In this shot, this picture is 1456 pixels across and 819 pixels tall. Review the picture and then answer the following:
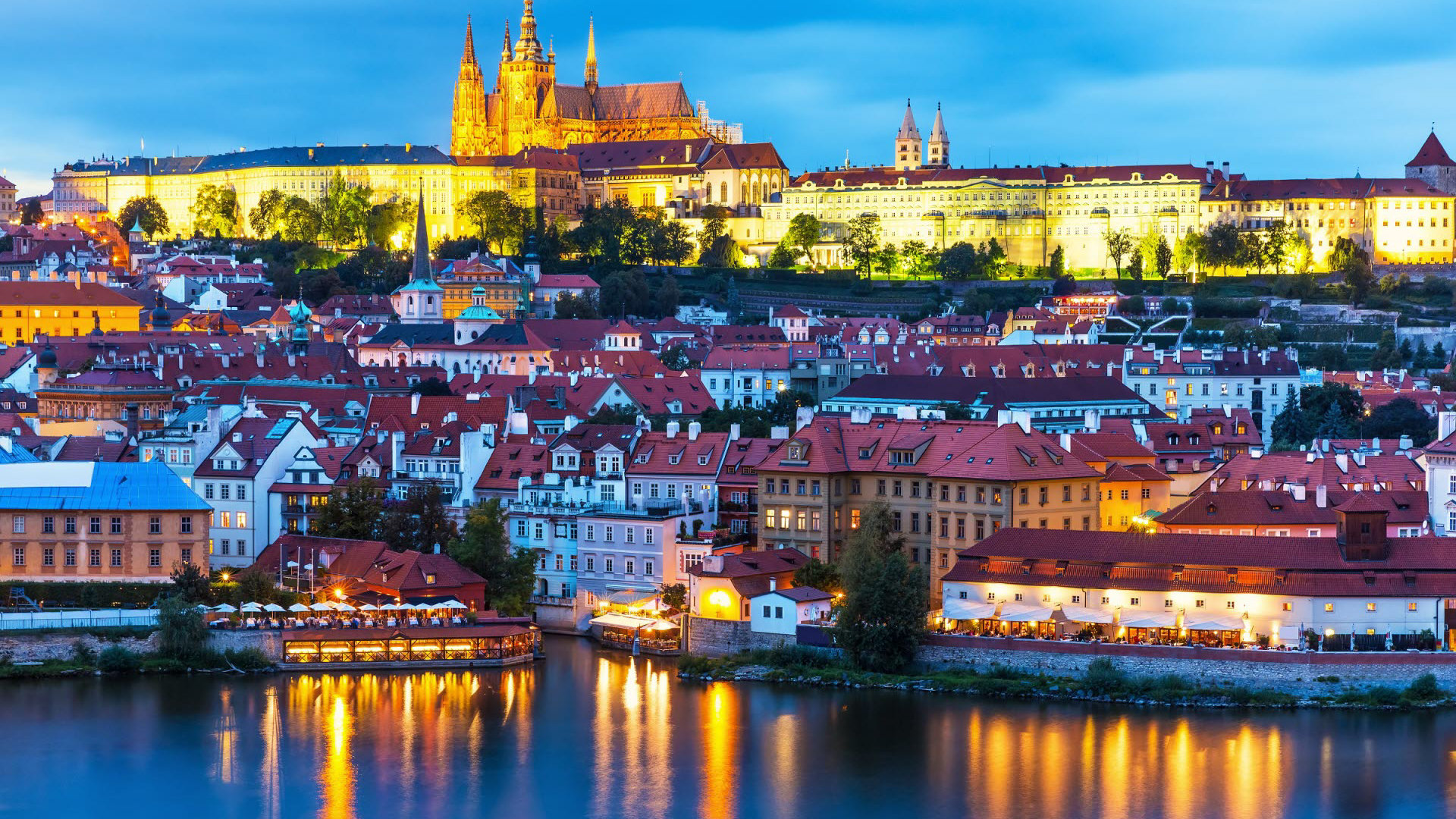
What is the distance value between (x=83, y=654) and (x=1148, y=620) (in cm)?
1645

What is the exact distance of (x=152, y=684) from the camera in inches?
1395

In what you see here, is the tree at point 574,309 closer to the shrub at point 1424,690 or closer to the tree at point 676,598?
the tree at point 676,598

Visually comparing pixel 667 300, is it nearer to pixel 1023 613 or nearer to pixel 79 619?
pixel 79 619

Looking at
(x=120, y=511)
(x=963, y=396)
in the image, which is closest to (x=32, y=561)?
(x=120, y=511)

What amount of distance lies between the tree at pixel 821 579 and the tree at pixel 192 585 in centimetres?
966

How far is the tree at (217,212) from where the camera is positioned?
13300cm

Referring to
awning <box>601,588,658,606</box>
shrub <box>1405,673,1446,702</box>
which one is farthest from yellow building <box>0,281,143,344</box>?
shrub <box>1405,673,1446,702</box>

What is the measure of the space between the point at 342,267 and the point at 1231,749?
82.1 m

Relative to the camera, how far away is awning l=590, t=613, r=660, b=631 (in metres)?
38.0

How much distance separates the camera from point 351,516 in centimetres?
4106

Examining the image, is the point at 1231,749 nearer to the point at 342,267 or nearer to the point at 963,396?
the point at 963,396

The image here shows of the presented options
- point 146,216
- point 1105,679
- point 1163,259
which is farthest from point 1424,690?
point 146,216

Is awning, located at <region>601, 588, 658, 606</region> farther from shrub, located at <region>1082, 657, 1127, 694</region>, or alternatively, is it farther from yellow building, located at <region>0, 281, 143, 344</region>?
yellow building, located at <region>0, 281, 143, 344</region>

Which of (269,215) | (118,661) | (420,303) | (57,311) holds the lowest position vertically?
(118,661)
